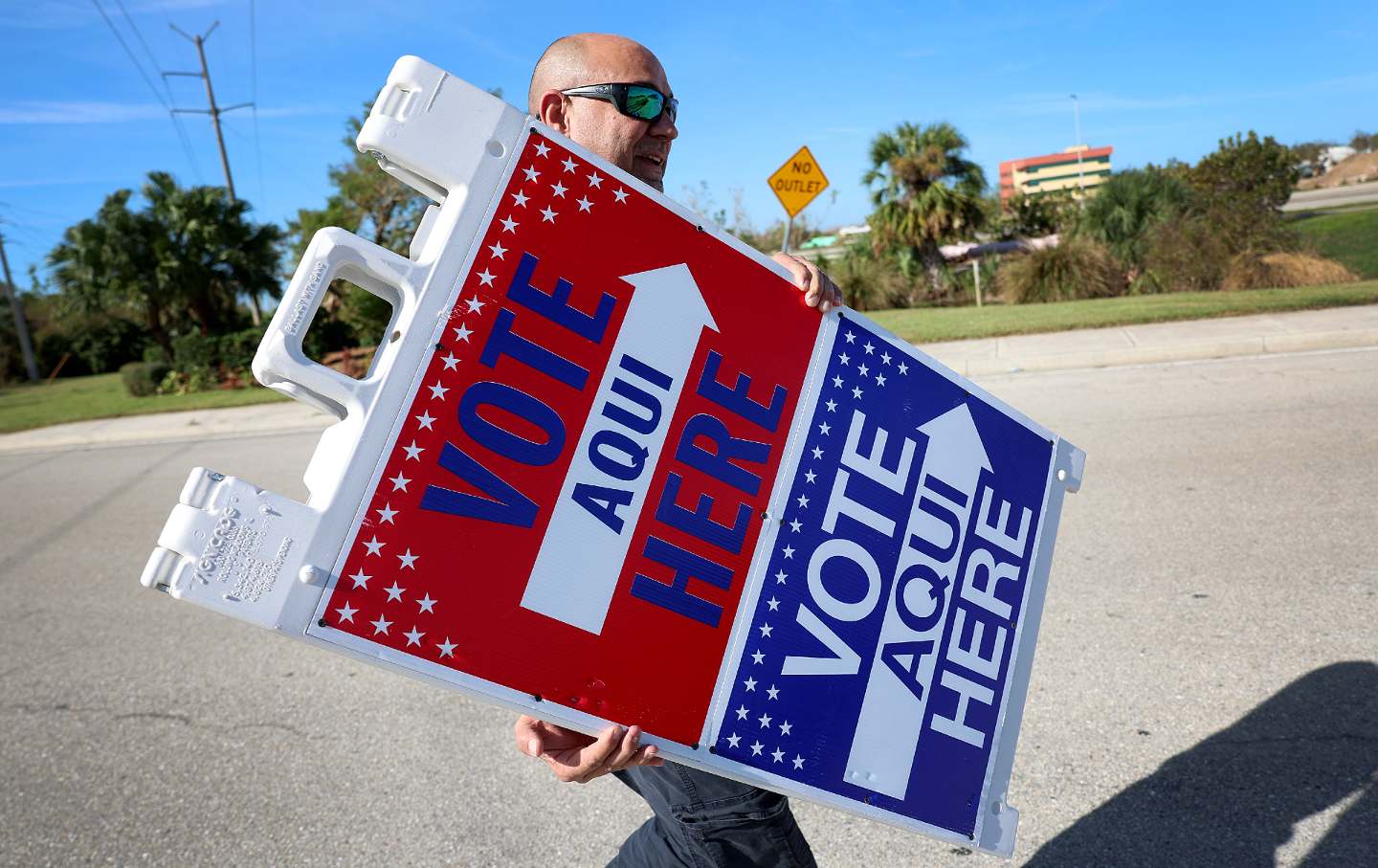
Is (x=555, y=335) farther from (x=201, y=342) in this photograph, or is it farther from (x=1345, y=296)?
(x=201, y=342)

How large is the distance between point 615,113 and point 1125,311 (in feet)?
41.7

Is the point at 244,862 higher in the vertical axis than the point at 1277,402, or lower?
lower

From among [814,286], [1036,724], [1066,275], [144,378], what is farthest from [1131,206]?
[814,286]

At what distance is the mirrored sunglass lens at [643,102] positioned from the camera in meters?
2.30

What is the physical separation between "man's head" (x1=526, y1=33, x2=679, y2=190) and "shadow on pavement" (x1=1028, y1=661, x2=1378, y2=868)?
2412 millimetres

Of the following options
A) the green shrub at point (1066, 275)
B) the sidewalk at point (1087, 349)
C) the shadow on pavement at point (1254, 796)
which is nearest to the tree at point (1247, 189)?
the green shrub at point (1066, 275)

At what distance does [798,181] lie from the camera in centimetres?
1188

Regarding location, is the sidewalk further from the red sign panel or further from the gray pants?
the red sign panel

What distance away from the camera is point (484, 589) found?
1.62 metres

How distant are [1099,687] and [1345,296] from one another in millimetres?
10609

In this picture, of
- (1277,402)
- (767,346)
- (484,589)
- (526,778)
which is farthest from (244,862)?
(1277,402)

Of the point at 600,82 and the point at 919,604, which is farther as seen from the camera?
the point at 600,82

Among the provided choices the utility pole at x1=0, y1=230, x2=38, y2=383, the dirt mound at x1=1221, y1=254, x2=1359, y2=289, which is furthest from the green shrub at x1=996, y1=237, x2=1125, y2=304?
the utility pole at x1=0, y1=230, x2=38, y2=383

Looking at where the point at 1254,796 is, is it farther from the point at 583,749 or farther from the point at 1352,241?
the point at 1352,241
